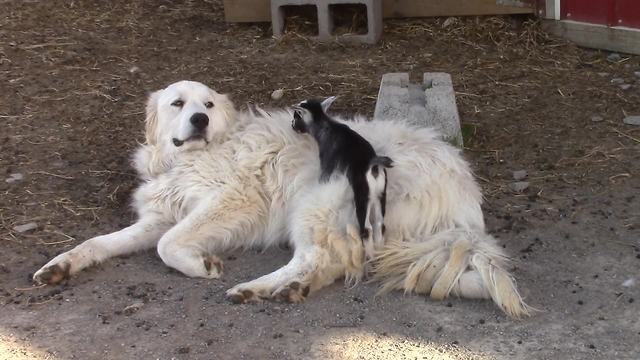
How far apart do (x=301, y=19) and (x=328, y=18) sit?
0.59 m

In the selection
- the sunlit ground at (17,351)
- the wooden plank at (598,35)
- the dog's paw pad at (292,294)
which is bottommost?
the sunlit ground at (17,351)

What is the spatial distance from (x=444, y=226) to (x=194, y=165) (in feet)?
5.10

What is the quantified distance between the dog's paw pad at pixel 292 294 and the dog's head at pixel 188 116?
1316 mm

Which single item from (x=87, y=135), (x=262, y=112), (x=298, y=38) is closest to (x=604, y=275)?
(x=262, y=112)

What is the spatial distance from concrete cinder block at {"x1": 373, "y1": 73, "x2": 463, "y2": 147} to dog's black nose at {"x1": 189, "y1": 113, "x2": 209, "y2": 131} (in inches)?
55.6

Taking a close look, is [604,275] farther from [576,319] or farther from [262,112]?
[262,112]

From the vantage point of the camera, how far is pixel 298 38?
28.3 ft

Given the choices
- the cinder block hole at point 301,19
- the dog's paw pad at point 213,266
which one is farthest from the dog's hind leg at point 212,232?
the cinder block hole at point 301,19

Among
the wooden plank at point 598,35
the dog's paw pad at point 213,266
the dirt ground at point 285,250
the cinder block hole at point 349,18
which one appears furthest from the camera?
the cinder block hole at point 349,18

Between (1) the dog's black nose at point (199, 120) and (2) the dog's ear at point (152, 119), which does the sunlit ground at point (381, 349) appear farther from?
(2) the dog's ear at point (152, 119)

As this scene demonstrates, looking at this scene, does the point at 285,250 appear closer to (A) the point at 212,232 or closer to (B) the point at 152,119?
(A) the point at 212,232

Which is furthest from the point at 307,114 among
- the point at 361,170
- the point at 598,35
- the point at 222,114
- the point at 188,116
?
the point at 598,35

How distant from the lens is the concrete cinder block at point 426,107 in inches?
234

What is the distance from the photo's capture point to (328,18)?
8555 millimetres
